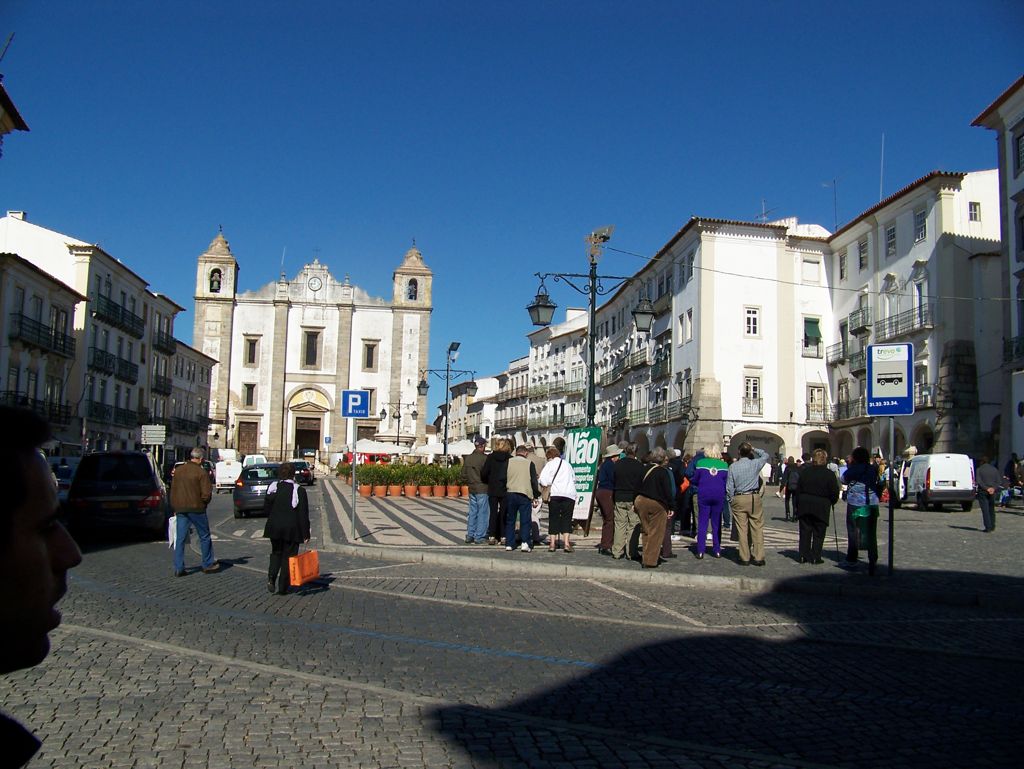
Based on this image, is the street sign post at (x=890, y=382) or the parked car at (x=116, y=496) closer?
the street sign post at (x=890, y=382)

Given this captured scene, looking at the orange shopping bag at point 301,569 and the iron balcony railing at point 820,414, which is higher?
the iron balcony railing at point 820,414

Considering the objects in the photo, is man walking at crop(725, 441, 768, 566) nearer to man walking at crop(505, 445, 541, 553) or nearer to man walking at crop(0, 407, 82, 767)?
man walking at crop(505, 445, 541, 553)

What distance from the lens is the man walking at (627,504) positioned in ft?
43.2

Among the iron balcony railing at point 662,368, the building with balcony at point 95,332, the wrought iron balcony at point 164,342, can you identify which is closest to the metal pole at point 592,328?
the building with balcony at point 95,332

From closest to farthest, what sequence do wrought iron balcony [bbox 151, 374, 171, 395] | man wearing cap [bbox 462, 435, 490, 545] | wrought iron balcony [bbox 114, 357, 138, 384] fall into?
man wearing cap [bbox 462, 435, 490, 545] → wrought iron balcony [bbox 114, 357, 138, 384] → wrought iron balcony [bbox 151, 374, 171, 395]

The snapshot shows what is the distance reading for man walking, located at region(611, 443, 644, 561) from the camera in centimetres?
1317

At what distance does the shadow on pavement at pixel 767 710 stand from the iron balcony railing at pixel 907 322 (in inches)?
1348

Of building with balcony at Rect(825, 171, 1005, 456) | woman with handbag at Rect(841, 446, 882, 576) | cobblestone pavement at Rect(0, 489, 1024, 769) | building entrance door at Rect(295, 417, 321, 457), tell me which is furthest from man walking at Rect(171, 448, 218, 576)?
building entrance door at Rect(295, 417, 321, 457)

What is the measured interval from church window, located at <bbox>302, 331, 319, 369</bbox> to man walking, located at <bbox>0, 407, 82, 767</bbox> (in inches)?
2642

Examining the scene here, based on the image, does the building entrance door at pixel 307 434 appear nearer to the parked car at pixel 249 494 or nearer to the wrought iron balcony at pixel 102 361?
the wrought iron balcony at pixel 102 361

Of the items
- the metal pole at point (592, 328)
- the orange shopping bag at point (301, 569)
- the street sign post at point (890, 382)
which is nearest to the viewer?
the orange shopping bag at point (301, 569)

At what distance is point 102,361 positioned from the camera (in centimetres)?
4991

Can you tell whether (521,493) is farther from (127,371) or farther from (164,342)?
(164,342)

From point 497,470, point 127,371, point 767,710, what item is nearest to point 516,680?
point 767,710
